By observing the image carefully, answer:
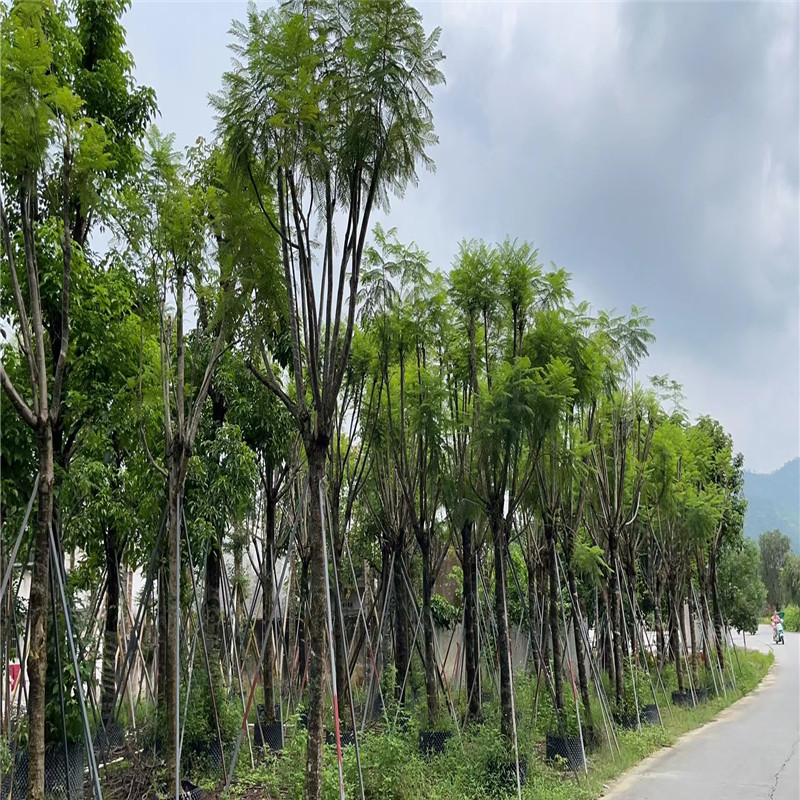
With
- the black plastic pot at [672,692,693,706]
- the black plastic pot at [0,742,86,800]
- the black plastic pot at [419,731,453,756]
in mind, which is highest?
the black plastic pot at [0,742,86,800]

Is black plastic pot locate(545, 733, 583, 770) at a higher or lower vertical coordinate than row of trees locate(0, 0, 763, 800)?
lower

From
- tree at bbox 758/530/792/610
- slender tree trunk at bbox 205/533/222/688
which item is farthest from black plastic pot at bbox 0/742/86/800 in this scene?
tree at bbox 758/530/792/610

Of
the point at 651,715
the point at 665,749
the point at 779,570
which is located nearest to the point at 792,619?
the point at 779,570

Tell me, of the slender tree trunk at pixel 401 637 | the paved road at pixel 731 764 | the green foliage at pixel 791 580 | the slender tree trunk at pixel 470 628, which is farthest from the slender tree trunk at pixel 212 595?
the green foliage at pixel 791 580

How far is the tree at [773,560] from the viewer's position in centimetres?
5638

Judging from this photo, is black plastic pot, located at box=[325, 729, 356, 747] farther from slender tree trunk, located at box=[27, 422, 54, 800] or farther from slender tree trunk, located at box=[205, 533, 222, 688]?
slender tree trunk, located at box=[27, 422, 54, 800]

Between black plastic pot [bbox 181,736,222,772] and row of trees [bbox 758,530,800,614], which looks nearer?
black plastic pot [bbox 181,736,222,772]

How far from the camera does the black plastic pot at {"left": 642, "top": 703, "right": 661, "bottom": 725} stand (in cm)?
1127

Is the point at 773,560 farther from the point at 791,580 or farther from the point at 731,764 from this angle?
the point at 731,764

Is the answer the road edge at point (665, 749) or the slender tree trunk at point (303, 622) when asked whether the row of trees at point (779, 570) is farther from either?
the slender tree trunk at point (303, 622)

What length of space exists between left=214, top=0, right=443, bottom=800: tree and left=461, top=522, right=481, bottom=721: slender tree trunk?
12.7 ft

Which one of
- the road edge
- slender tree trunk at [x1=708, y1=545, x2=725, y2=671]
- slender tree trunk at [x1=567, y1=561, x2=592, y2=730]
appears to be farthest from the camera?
slender tree trunk at [x1=708, y1=545, x2=725, y2=671]

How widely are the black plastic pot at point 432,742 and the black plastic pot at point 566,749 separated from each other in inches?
53.5

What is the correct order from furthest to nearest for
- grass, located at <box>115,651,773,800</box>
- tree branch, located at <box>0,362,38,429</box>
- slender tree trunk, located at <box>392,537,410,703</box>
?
slender tree trunk, located at <box>392,537,410,703</box>
grass, located at <box>115,651,773,800</box>
tree branch, located at <box>0,362,38,429</box>
